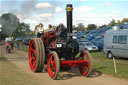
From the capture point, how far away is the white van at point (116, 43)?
12.2 metres

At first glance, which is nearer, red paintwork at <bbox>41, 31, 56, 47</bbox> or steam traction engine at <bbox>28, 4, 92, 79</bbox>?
steam traction engine at <bbox>28, 4, 92, 79</bbox>

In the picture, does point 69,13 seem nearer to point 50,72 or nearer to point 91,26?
point 50,72

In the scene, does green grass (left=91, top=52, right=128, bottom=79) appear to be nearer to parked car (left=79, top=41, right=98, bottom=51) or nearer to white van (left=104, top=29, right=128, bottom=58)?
white van (left=104, top=29, right=128, bottom=58)

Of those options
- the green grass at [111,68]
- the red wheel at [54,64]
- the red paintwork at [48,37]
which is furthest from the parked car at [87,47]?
the red wheel at [54,64]

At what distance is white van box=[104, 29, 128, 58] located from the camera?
12156 millimetres

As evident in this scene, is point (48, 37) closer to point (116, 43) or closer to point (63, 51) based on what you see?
point (63, 51)

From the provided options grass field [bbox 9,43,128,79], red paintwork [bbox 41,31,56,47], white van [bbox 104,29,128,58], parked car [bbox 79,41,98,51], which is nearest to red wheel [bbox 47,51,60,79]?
red paintwork [bbox 41,31,56,47]

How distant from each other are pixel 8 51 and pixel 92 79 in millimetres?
13520

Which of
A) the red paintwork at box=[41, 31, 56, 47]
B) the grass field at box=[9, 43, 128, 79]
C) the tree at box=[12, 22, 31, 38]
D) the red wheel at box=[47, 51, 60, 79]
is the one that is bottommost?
the grass field at box=[9, 43, 128, 79]

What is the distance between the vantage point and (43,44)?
779 centimetres

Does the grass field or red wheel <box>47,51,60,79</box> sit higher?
red wheel <box>47,51,60,79</box>

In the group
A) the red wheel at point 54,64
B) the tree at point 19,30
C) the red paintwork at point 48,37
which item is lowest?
the red wheel at point 54,64

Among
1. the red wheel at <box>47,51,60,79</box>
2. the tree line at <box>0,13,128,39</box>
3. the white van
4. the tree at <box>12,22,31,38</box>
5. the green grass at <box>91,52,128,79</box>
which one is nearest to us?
the red wheel at <box>47,51,60,79</box>

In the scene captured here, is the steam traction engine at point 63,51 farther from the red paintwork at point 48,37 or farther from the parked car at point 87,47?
the parked car at point 87,47
